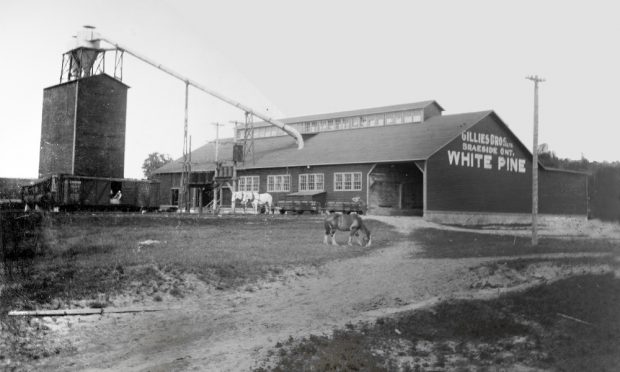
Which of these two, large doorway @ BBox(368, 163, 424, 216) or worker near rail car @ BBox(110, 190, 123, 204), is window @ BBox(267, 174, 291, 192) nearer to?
large doorway @ BBox(368, 163, 424, 216)

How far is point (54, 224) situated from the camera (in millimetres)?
16000

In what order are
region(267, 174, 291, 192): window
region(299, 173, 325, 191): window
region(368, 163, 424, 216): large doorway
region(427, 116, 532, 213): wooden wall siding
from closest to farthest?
region(427, 116, 532, 213): wooden wall siding < region(368, 163, 424, 216): large doorway < region(299, 173, 325, 191): window < region(267, 174, 291, 192): window

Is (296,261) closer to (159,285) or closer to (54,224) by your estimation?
(159,285)

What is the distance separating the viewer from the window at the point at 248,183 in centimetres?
4244

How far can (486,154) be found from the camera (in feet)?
117

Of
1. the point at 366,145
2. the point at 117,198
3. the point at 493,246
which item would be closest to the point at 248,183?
the point at 366,145

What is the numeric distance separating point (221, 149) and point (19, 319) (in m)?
38.7

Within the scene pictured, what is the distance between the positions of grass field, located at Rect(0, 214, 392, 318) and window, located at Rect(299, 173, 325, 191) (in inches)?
685

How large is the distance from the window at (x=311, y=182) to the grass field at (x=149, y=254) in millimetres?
17404

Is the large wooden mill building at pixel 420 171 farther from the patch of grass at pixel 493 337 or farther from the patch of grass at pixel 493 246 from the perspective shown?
the patch of grass at pixel 493 337

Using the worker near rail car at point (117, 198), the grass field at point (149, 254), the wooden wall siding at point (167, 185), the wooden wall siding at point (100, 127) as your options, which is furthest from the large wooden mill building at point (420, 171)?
the grass field at point (149, 254)

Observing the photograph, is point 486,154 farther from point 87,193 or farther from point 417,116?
point 87,193

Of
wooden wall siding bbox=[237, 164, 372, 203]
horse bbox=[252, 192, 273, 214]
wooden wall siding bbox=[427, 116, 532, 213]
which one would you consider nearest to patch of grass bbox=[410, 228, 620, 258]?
wooden wall siding bbox=[427, 116, 532, 213]

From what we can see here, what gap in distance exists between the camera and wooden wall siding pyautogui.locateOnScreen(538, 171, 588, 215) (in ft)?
121
